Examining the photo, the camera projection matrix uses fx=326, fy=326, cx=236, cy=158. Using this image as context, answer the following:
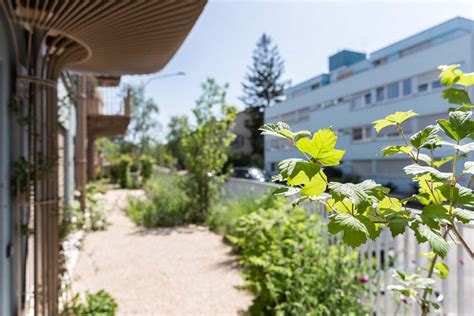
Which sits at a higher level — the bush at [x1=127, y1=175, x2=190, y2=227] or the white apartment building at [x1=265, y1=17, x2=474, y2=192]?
the white apartment building at [x1=265, y1=17, x2=474, y2=192]

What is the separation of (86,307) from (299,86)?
2267 centimetres

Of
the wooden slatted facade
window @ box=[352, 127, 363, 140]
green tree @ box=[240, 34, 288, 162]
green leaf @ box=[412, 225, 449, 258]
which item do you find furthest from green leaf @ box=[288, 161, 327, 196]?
green tree @ box=[240, 34, 288, 162]

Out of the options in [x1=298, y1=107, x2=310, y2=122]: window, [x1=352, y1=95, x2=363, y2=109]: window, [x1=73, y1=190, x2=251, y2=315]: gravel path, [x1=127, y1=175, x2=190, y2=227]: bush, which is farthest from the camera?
[x1=298, y1=107, x2=310, y2=122]: window

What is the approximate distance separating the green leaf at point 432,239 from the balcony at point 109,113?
9209 millimetres

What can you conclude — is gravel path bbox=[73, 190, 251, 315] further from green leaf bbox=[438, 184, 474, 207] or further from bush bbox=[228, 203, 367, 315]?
green leaf bbox=[438, 184, 474, 207]

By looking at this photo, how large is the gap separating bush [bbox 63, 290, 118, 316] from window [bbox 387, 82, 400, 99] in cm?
1842

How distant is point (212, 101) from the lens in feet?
27.7

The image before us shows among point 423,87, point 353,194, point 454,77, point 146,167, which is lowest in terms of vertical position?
point 146,167

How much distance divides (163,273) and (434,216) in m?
4.15

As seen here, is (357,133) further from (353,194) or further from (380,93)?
(353,194)

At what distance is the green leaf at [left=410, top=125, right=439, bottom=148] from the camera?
89 centimetres

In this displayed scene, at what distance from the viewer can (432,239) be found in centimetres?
74

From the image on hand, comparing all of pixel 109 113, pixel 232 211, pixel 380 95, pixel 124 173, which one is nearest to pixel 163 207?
pixel 232 211

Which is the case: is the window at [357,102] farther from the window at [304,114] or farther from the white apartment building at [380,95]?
the window at [304,114]
